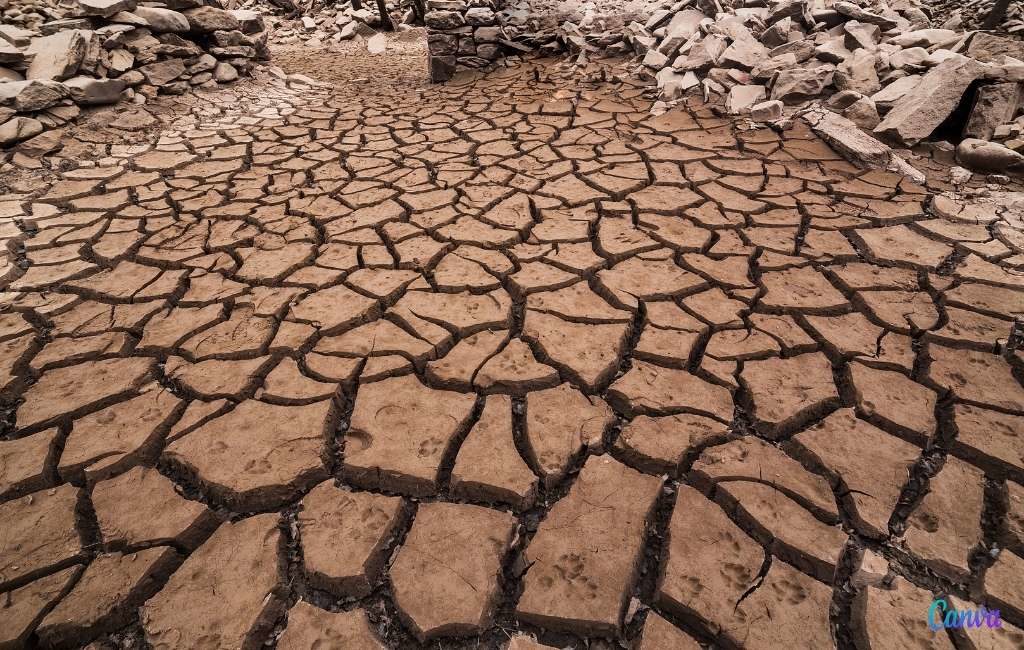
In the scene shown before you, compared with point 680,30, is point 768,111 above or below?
below

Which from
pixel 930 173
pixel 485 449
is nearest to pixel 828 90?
pixel 930 173

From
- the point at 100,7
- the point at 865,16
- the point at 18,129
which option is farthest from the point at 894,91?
the point at 100,7

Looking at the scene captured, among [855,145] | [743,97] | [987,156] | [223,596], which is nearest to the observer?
[223,596]

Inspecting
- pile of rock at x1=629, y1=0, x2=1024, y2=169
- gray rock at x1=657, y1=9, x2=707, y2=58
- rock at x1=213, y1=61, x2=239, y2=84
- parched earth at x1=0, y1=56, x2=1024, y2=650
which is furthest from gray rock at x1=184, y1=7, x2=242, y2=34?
gray rock at x1=657, y1=9, x2=707, y2=58

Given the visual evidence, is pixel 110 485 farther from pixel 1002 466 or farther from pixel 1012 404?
pixel 1012 404

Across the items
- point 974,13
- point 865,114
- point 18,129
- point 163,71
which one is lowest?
point 18,129

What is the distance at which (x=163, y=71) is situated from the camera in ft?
15.0

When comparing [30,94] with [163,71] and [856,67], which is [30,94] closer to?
[163,71]

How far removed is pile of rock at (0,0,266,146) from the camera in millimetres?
3484

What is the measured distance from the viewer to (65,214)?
267cm

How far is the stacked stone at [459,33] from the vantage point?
522 centimetres

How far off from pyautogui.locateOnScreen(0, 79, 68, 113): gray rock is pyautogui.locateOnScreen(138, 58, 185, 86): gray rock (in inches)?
37.0

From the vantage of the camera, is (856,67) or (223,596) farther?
(856,67)

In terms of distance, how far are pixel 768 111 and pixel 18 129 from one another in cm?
521
